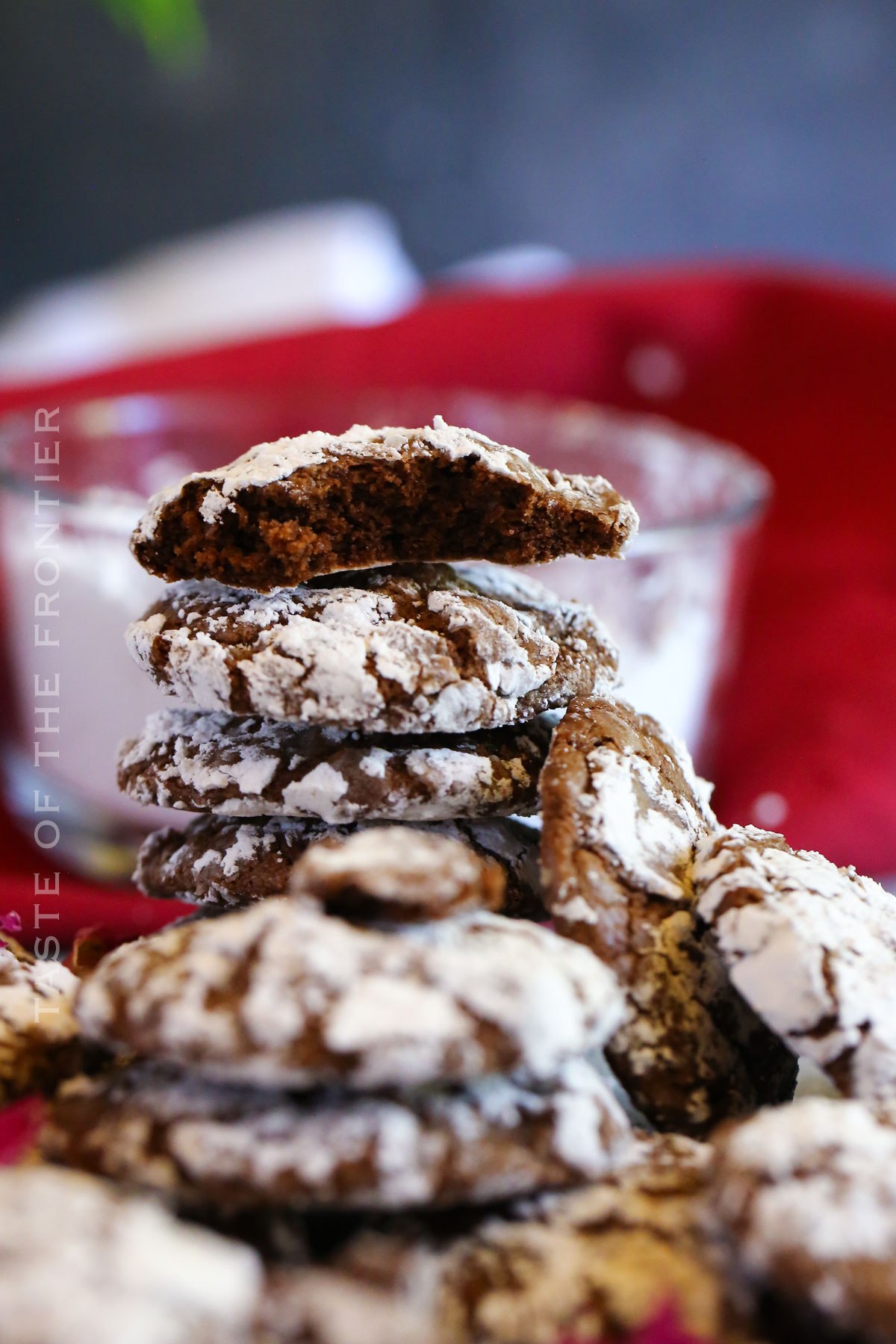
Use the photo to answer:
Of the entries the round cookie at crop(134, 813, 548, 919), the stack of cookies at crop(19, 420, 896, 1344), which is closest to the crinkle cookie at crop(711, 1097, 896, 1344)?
the stack of cookies at crop(19, 420, 896, 1344)

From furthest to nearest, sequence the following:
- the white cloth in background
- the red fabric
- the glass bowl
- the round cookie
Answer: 1. the white cloth in background
2. the red fabric
3. the glass bowl
4. the round cookie

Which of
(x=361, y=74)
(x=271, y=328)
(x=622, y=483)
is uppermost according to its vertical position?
(x=361, y=74)

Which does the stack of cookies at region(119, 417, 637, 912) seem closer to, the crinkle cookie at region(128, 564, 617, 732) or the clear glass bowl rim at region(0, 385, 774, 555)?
the crinkle cookie at region(128, 564, 617, 732)

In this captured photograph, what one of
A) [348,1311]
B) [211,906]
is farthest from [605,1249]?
[211,906]

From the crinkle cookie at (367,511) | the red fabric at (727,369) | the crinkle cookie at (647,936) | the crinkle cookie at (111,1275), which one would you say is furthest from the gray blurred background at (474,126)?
the crinkle cookie at (111,1275)

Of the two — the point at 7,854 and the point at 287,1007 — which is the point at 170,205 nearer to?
the point at 7,854

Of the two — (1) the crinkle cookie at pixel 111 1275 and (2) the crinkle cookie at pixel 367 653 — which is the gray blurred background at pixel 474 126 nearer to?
(2) the crinkle cookie at pixel 367 653
